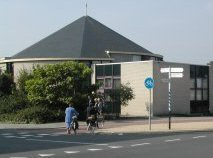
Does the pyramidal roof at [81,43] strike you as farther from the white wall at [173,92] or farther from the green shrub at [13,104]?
the green shrub at [13,104]

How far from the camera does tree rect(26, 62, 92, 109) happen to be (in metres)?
36.9

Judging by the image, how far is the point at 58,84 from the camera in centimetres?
3697

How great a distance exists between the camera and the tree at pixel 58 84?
121 feet

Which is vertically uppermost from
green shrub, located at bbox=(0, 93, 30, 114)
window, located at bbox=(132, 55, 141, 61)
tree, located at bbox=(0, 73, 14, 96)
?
window, located at bbox=(132, 55, 141, 61)

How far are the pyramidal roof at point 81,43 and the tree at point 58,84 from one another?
20944 millimetres

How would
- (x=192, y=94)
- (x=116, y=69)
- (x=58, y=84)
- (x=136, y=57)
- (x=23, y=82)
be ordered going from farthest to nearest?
Answer: (x=136, y=57)
(x=192, y=94)
(x=116, y=69)
(x=23, y=82)
(x=58, y=84)

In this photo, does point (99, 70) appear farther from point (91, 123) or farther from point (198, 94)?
point (91, 123)

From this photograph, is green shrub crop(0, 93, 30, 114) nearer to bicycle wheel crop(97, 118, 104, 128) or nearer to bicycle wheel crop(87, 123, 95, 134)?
bicycle wheel crop(97, 118, 104, 128)

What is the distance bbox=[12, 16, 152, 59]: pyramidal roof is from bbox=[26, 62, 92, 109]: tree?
20.9 meters

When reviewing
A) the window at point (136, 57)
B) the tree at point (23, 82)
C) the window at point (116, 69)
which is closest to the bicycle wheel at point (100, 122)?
the tree at point (23, 82)

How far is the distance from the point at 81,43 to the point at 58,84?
2608 centimetres

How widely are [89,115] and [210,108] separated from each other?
2596 cm

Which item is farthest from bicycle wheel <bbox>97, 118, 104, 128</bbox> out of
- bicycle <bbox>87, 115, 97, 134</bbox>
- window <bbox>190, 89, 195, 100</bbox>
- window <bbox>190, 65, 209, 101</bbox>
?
window <bbox>190, 65, 209, 101</bbox>

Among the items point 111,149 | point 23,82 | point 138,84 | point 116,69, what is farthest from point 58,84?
point 111,149
